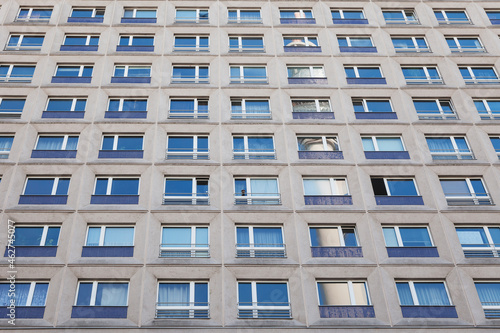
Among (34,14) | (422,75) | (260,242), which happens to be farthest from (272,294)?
(34,14)

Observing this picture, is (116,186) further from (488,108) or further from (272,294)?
(488,108)

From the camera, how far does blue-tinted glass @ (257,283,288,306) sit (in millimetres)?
22250

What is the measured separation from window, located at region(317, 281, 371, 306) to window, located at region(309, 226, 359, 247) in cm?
202

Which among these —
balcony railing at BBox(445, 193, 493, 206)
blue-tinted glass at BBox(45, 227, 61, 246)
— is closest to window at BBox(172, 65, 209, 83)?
blue-tinted glass at BBox(45, 227, 61, 246)

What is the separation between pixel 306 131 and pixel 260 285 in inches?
375

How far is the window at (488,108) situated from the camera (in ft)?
96.4

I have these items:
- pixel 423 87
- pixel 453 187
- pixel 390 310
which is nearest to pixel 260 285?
pixel 390 310

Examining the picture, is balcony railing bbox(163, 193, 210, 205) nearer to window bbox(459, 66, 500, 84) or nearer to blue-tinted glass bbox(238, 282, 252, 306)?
blue-tinted glass bbox(238, 282, 252, 306)

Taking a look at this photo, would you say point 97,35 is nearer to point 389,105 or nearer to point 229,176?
point 229,176

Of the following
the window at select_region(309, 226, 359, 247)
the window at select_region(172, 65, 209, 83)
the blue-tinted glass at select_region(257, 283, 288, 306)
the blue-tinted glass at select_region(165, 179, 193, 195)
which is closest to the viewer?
the blue-tinted glass at select_region(257, 283, 288, 306)

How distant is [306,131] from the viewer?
2828cm

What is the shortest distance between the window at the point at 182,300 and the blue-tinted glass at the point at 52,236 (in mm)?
5618

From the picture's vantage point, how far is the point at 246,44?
3303 cm

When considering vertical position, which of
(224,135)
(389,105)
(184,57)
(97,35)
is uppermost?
(97,35)
